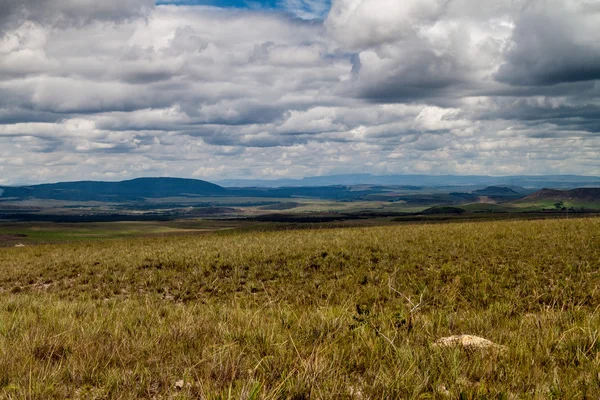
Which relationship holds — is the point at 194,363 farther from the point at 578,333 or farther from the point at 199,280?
the point at 199,280

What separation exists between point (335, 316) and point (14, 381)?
5046mm

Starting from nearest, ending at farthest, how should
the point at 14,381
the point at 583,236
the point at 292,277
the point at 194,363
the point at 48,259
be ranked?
the point at 14,381 < the point at 194,363 < the point at 292,277 < the point at 583,236 < the point at 48,259

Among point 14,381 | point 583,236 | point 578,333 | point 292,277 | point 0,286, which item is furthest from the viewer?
point 583,236

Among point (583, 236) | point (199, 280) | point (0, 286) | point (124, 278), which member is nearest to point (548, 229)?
point (583, 236)

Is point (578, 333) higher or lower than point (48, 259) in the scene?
higher

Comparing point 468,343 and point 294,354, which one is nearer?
point 294,354

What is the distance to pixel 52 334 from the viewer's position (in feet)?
23.7

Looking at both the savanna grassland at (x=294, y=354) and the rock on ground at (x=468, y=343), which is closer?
the savanna grassland at (x=294, y=354)

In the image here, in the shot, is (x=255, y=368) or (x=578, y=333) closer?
(x=255, y=368)

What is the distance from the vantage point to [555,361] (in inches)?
237

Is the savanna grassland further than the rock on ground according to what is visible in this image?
No

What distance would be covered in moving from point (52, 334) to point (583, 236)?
92.1 feet

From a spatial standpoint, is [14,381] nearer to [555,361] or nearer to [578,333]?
[555,361]

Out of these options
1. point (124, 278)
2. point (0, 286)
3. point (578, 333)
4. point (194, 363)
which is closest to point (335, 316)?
point (194, 363)
